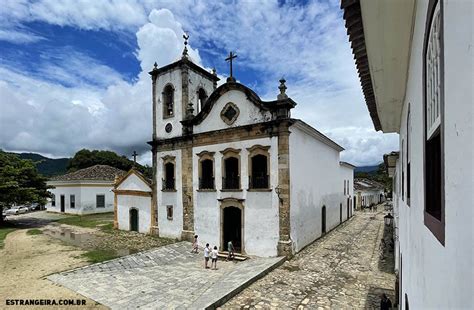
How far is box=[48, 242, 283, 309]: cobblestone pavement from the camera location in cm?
865

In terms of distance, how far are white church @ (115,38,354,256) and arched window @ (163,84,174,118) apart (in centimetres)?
6

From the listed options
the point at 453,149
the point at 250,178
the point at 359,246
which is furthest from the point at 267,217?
the point at 453,149

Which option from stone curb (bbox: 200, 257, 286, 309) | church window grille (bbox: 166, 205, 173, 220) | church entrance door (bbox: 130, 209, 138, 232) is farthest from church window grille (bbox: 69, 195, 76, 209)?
stone curb (bbox: 200, 257, 286, 309)

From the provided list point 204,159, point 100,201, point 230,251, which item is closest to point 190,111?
point 204,159

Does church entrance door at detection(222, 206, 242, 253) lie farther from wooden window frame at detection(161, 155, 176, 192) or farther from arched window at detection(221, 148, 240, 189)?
wooden window frame at detection(161, 155, 176, 192)

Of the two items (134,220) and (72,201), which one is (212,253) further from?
(72,201)

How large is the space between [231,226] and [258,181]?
3010 mm

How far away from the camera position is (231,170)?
15180 millimetres

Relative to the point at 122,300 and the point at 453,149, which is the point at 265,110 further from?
the point at 453,149

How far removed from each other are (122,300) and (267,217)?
7078 mm

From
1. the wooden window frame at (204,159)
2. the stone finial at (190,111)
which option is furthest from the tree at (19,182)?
the wooden window frame at (204,159)

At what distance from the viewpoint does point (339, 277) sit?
35.1 feet

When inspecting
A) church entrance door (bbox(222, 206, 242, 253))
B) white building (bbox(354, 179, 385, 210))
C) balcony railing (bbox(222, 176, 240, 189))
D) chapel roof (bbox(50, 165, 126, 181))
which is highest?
balcony railing (bbox(222, 176, 240, 189))

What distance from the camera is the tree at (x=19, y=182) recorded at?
21.0 meters
